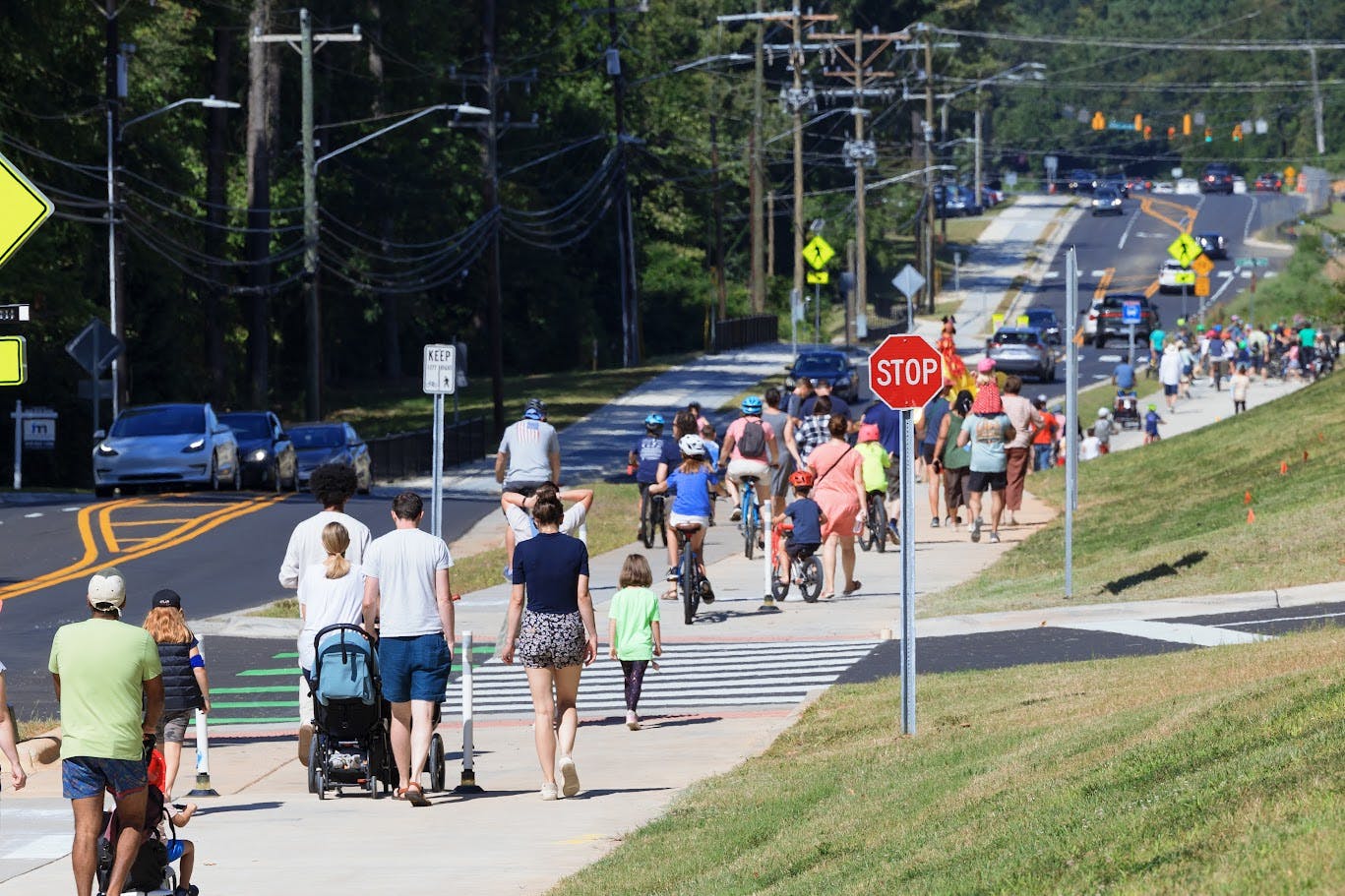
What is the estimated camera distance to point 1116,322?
7556 cm

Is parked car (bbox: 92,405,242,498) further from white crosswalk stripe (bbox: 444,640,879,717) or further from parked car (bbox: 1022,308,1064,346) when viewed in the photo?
parked car (bbox: 1022,308,1064,346)

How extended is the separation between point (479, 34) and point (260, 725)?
6117 centimetres

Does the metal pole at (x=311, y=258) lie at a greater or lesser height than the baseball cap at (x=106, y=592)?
greater

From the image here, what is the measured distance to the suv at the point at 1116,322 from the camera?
74.3m

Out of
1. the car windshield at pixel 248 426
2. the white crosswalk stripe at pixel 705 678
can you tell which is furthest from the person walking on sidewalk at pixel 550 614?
the car windshield at pixel 248 426

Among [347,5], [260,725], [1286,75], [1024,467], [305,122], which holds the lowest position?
[260,725]

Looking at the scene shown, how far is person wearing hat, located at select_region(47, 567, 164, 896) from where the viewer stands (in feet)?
30.7

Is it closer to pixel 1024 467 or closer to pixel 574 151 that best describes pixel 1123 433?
pixel 1024 467

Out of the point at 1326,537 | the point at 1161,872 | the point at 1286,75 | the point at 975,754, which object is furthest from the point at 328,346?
the point at 1286,75

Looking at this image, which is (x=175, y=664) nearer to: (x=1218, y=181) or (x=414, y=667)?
(x=414, y=667)

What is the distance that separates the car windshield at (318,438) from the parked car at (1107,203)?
92.2 meters

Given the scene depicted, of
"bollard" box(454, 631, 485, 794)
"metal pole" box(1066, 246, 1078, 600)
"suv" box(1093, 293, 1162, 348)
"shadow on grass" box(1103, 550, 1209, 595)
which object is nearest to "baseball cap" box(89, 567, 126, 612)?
"bollard" box(454, 631, 485, 794)

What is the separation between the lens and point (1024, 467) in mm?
27312

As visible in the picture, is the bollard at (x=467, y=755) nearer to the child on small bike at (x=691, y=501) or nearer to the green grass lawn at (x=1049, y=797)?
the green grass lawn at (x=1049, y=797)
